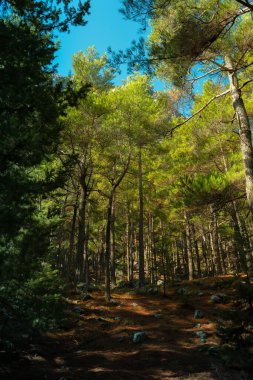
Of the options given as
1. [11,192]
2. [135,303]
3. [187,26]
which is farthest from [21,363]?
[187,26]

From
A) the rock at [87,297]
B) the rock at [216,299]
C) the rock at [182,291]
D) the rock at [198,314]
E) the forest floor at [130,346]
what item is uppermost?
the rock at [182,291]

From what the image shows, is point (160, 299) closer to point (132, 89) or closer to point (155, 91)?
point (132, 89)

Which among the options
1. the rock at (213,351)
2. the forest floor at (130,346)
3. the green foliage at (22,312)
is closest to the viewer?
the green foliage at (22,312)

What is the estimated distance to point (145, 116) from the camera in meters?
14.5

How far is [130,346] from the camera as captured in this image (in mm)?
8062

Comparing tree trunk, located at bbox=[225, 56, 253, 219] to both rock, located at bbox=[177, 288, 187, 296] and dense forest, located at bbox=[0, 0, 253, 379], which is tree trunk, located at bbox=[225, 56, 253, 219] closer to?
dense forest, located at bbox=[0, 0, 253, 379]

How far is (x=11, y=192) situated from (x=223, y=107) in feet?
36.5

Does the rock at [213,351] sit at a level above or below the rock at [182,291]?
below

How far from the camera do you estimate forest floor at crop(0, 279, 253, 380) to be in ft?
19.7

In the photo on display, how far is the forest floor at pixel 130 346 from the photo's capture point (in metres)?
6.00

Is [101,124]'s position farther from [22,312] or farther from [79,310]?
[22,312]

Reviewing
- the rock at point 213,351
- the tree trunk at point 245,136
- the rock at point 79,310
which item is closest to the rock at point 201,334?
the rock at point 213,351

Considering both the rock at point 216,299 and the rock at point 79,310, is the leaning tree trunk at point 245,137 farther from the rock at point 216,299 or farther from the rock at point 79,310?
the rock at point 79,310

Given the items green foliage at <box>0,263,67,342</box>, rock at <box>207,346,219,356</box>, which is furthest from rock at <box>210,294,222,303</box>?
green foliage at <box>0,263,67,342</box>
